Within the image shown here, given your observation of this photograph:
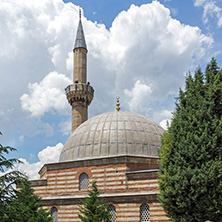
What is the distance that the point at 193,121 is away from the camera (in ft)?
47.4

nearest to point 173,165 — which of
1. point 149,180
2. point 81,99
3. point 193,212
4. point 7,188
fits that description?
point 193,212

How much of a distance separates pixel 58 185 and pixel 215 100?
37.4 feet

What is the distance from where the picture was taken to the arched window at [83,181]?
2045cm

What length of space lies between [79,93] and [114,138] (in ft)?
32.1

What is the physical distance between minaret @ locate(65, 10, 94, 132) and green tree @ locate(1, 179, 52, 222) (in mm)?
12561

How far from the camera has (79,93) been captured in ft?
99.9

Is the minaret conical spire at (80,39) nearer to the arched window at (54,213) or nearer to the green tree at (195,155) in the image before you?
the arched window at (54,213)

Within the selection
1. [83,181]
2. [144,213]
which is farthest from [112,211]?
[83,181]

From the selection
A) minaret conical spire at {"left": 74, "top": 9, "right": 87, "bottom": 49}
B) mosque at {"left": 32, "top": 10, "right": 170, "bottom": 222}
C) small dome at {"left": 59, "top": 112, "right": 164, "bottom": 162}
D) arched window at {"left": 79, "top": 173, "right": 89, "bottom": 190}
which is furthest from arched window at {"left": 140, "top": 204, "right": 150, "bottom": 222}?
minaret conical spire at {"left": 74, "top": 9, "right": 87, "bottom": 49}

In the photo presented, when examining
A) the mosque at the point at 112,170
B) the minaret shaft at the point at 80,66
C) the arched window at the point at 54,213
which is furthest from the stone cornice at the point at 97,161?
the minaret shaft at the point at 80,66

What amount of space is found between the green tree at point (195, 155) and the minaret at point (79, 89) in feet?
51.9

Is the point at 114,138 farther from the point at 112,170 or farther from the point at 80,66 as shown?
the point at 80,66

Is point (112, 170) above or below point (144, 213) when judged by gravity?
above

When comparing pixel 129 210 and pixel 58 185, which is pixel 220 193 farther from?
pixel 58 185
